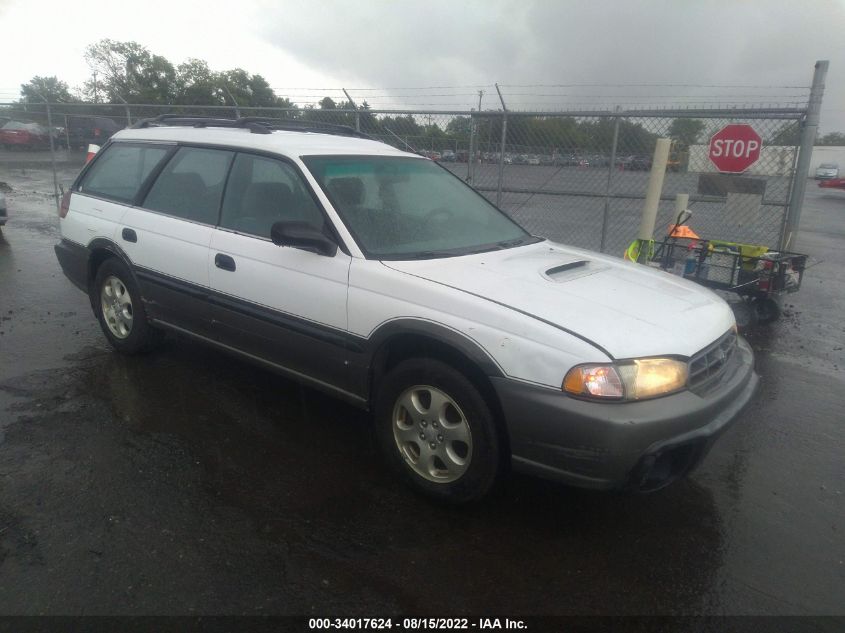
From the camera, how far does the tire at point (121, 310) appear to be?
16.1ft

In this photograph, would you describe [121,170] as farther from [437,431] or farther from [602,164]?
[602,164]

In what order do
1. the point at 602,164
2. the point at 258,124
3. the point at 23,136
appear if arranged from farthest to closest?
the point at 23,136, the point at 602,164, the point at 258,124

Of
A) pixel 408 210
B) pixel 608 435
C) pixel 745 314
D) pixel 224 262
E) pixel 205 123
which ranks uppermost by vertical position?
pixel 205 123

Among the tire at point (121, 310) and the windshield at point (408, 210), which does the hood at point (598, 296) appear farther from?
the tire at point (121, 310)

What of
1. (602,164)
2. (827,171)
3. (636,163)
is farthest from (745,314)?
(827,171)

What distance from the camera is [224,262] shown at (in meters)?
4.11

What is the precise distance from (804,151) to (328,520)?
20.2 feet

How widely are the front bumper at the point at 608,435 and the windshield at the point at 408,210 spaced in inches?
45.9

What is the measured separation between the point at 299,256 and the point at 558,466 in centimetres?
185

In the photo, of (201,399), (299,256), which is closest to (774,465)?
(299,256)

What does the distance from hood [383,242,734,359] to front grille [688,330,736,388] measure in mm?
43

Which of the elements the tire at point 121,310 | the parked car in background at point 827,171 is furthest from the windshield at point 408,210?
the parked car in background at point 827,171

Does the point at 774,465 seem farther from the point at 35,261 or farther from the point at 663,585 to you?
the point at 35,261

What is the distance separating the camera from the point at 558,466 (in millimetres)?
2834
